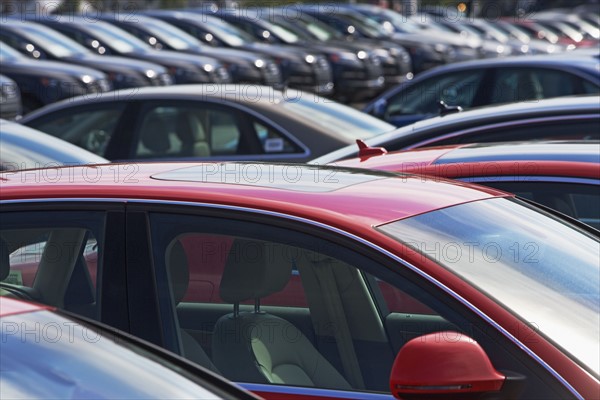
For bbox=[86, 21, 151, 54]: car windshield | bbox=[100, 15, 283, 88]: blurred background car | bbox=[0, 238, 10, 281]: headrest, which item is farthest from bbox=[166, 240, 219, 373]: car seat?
bbox=[86, 21, 151, 54]: car windshield

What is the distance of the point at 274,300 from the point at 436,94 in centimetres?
777

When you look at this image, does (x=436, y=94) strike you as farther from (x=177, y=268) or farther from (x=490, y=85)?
(x=177, y=268)

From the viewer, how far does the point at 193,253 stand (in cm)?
327

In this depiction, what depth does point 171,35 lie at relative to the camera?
68.2 feet

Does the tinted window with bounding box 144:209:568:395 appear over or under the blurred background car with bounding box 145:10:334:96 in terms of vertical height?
over

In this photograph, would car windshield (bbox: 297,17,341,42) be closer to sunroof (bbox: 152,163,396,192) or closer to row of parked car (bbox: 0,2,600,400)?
sunroof (bbox: 152,163,396,192)

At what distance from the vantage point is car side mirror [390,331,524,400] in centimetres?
269

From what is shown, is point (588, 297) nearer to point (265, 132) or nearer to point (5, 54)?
point (265, 132)

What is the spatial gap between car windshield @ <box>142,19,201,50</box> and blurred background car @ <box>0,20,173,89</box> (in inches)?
88.3

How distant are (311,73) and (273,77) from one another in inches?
43.1

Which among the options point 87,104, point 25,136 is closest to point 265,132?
point 87,104

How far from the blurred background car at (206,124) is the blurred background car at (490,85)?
1.57 metres

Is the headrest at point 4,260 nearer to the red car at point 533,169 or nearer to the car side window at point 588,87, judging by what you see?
the red car at point 533,169

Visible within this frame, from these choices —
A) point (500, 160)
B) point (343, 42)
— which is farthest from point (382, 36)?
point (500, 160)
